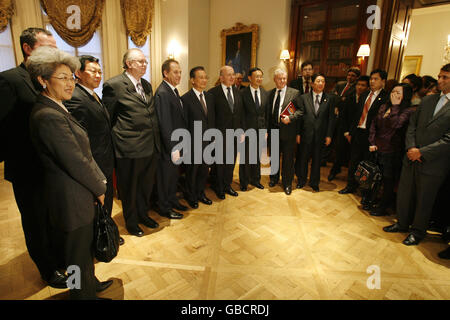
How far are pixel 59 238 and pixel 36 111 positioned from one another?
105 cm

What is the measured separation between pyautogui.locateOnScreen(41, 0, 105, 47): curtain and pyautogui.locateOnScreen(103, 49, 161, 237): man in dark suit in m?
4.75

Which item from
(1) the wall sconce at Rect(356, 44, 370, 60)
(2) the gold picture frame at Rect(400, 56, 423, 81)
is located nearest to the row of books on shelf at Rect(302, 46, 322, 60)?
(1) the wall sconce at Rect(356, 44, 370, 60)

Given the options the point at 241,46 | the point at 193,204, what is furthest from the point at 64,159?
the point at 241,46

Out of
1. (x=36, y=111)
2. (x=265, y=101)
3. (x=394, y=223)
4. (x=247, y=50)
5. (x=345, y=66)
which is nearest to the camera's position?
(x=36, y=111)

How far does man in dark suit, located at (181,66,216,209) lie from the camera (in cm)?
290

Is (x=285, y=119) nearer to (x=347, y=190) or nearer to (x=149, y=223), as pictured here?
(x=347, y=190)

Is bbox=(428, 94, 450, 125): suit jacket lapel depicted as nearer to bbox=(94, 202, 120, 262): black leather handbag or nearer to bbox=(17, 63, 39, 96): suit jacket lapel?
bbox=(94, 202, 120, 262): black leather handbag

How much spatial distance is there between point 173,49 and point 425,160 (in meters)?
6.72

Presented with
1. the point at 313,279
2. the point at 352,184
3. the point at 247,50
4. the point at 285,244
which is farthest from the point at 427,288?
the point at 247,50

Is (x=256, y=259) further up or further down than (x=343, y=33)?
further down

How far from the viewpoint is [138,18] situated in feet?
22.6

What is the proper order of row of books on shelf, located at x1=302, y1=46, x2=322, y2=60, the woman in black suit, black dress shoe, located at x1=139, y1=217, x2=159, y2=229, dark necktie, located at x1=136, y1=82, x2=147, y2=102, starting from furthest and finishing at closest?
1. row of books on shelf, located at x1=302, y1=46, x2=322, y2=60
2. black dress shoe, located at x1=139, y1=217, x2=159, y2=229
3. dark necktie, located at x1=136, y1=82, x2=147, y2=102
4. the woman in black suit
